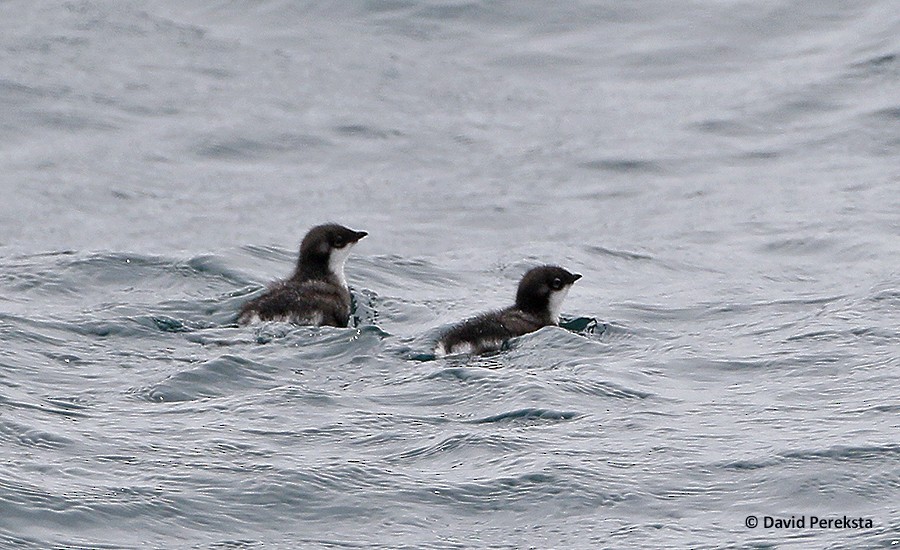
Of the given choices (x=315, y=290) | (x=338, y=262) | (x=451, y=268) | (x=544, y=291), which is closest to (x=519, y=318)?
(x=544, y=291)

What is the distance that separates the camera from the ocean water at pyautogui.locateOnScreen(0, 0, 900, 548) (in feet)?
26.9

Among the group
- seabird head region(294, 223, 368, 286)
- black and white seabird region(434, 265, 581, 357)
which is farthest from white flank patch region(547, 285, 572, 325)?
seabird head region(294, 223, 368, 286)

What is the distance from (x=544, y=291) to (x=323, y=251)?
5.83ft

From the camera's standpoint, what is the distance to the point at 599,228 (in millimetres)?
16969

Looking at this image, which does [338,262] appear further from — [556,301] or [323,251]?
[556,301]

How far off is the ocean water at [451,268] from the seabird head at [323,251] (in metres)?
0.40

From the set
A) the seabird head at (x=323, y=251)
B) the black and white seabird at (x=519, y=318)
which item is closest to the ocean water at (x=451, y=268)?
the black and white seabird at (x=519, y=318)

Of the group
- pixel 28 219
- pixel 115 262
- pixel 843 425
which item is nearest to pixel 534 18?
pixel 28 219

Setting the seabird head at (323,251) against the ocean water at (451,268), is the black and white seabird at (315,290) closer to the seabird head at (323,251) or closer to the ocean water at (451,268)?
the seabird head at (323,251)

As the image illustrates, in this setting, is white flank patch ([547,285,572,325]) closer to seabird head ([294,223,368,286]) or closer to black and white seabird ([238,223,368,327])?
black and white seabird ([238,223,368,327])

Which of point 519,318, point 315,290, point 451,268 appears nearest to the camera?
point 519,318

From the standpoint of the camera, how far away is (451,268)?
1526 cm

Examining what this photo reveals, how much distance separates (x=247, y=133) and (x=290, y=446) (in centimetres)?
1216

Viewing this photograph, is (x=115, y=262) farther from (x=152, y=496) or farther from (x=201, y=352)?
(x=152, y=496)
